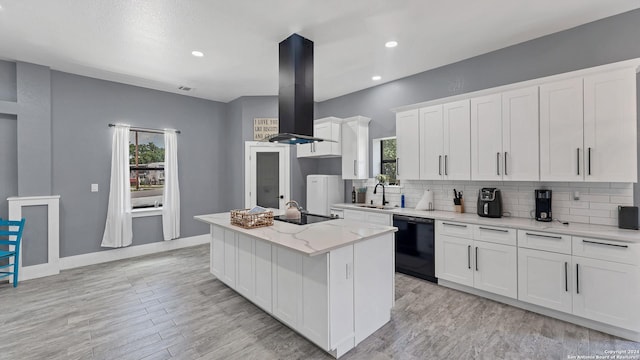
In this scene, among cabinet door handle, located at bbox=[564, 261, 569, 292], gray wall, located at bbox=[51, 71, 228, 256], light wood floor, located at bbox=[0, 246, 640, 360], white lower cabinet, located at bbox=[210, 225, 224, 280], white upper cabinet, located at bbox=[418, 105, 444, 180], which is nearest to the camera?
light wood floor, located at bbox=[0, 246, 640, 360]

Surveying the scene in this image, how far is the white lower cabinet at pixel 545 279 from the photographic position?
104 inches

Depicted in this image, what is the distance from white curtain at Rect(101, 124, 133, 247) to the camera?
183 inches

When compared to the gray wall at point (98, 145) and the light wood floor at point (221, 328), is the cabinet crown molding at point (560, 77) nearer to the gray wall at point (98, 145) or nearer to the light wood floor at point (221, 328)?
the light wood floor at point (221, 328)

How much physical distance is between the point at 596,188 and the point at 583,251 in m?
0.85

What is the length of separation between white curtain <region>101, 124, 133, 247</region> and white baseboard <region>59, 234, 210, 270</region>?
0.21m

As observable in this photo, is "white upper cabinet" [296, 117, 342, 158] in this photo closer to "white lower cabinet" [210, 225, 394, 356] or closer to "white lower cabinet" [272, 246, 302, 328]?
"white lower cabinet" [210, 225, 394, 356]

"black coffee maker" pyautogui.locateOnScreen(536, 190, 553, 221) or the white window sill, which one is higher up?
"black coffee maker" pyautogui.locateOnScreen(536, 190, 553, 221)

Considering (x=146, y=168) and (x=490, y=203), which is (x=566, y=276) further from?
(x=146, y=168)

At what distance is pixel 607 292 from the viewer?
8.06 feet

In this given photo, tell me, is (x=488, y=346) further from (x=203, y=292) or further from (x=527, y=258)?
(x=203, y=292)

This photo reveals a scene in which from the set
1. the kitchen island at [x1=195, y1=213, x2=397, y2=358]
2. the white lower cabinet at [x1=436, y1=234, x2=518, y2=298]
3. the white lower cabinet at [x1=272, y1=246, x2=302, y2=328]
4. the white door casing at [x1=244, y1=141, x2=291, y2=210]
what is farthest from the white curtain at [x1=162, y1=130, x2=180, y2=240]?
the white lower cabinet at [x1=436, y1=234, x2=518, y2=298]

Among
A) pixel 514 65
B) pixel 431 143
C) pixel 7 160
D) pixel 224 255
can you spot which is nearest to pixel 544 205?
pixel 431 143

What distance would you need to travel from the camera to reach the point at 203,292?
11.3ft

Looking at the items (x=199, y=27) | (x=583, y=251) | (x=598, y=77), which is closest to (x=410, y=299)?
(x=583, y=251)
